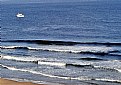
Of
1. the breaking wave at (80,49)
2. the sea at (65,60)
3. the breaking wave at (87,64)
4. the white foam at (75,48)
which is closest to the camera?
the sea at (65,60)

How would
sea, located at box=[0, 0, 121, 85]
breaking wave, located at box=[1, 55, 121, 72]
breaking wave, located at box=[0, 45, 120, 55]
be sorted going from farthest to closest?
1. breaking wave, located at box=[0, 45, 120, 55]
2. breaking wave, located at box=[1, 55, 121, 72]
3. sea, located at box=[0, 0, 121, 85]

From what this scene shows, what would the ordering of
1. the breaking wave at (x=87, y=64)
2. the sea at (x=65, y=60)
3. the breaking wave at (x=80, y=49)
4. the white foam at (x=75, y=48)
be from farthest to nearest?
1. the white foam at (x=75, y=48)
2. the breaking wave at (x=80, y=49)
3. the breaking wave at (x=87, y=64)
4. the sea at (x=65, y=60)

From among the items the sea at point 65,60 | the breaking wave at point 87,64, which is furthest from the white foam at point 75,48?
the breaking wave at point 87,64

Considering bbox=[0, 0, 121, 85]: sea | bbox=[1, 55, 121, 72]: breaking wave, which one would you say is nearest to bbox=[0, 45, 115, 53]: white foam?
bbox=[0, 0, 121, 85]: sea

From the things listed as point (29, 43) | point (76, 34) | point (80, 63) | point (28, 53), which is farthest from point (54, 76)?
point (76, 34)

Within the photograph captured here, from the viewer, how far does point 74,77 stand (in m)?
22.8

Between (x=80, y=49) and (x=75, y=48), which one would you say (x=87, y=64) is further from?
(x=75, y=48)

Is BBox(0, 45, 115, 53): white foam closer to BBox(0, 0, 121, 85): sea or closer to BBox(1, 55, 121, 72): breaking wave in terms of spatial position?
BBox(0, 0, 121, 85): sea

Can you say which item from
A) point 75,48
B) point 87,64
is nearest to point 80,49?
point 75,48

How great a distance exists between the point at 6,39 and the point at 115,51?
56.8ft

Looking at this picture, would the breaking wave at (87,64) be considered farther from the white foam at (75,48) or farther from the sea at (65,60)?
the white foam at (75,48)

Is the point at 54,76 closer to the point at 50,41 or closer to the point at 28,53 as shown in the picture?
the point at 28,53

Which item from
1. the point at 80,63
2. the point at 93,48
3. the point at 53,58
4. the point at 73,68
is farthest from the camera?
the point at 93,48

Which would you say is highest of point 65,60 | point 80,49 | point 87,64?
point 87,64
